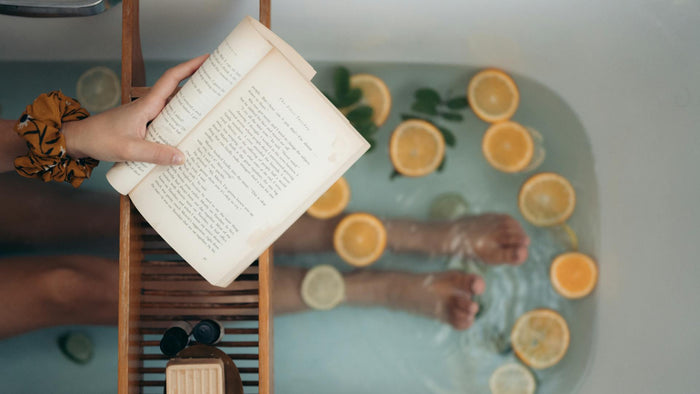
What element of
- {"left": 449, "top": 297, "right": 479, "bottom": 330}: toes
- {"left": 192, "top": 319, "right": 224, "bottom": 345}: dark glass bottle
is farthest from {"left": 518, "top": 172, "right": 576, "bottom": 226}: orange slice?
{"left": 192, "top": 319, "right": 224, "bottom": 345}: dark glass bottle

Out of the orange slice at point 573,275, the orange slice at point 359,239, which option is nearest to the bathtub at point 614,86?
the orange slice at point 573,275

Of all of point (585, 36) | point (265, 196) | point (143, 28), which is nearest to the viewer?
point (265, 196)

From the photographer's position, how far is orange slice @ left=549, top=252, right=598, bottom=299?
117 cm

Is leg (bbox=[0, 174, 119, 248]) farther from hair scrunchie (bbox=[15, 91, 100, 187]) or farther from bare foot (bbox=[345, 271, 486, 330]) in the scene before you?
bare foot (bbox=[345, 271, 486, 330])

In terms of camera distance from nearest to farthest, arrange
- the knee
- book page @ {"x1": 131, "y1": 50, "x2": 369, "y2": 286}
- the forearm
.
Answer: book page @ {"x1": 131, "y1": 50, "x2": 369, "y2": 286} → the forearm → the knee

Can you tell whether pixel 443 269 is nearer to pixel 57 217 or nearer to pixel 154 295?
pixel 154 295

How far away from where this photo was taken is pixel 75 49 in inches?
44.8

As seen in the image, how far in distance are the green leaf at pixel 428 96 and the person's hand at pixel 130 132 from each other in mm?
597

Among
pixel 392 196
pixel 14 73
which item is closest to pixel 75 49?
pixel 14 73

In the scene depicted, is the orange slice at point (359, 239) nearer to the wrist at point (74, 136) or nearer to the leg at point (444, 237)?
the leg at point (444, 237)

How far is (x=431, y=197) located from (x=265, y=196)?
1.97 ft

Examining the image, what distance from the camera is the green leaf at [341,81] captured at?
1183mm

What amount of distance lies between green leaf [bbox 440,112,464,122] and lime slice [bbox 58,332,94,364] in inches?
36.8

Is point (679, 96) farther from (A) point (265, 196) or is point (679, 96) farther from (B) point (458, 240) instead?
(A) point (265, 196)
